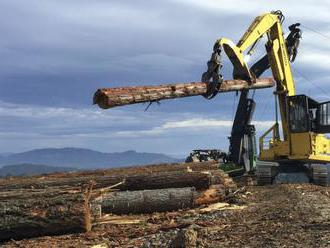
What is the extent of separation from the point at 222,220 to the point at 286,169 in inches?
472

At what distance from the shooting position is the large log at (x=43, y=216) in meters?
11.0

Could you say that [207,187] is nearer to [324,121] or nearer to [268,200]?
[268,200]

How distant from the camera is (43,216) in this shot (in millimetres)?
11070

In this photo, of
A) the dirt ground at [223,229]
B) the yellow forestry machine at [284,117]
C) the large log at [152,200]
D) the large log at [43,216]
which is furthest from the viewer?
the yellow forestry machine at [284,117]

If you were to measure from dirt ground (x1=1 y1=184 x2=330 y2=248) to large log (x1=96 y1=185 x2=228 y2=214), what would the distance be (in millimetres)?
299

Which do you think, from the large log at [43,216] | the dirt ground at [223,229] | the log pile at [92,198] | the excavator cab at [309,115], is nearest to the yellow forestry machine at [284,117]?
the excavator cab at [309,115]

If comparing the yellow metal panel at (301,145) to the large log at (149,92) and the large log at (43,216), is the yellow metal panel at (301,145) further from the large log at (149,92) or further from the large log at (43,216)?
the large log at (43,216)

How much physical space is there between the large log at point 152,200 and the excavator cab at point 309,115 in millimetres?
8333

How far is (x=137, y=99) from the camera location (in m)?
14.5

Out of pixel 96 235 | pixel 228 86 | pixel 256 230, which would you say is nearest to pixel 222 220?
pixel 256 230

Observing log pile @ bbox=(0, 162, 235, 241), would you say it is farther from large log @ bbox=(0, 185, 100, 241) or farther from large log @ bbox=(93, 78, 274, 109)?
large log @ bbox=(93, 78, 274, 109)

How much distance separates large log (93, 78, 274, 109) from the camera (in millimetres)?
13460

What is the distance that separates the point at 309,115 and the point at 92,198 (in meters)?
11.8

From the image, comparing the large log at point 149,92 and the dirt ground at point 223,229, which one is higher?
the large log at point 149,92
